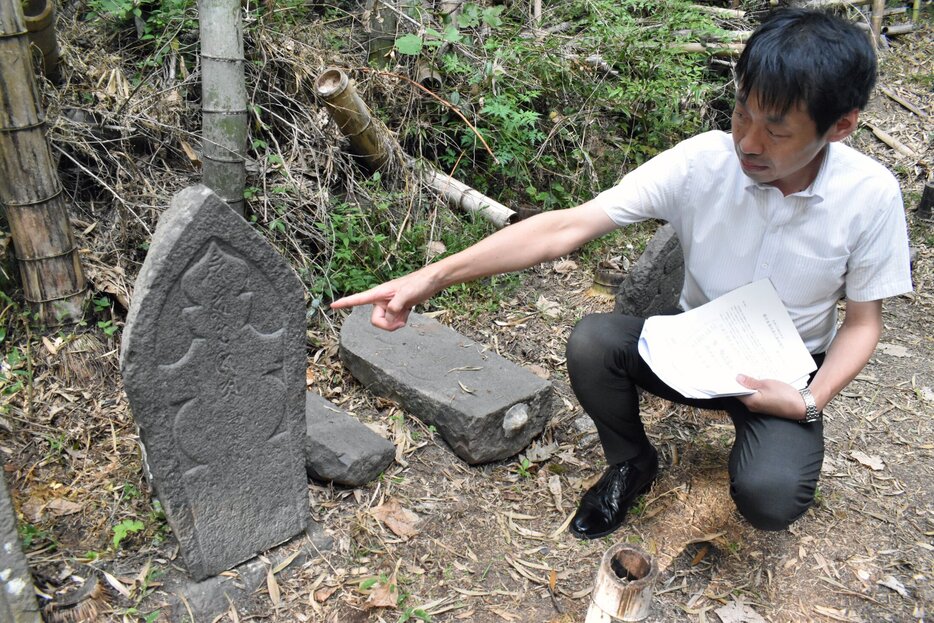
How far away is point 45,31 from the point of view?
10.3 feet

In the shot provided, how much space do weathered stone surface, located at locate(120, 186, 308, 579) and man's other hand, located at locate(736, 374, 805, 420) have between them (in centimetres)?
134

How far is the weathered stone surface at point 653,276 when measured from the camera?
10.8 ft

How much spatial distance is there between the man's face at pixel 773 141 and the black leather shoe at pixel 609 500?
1.15 metres

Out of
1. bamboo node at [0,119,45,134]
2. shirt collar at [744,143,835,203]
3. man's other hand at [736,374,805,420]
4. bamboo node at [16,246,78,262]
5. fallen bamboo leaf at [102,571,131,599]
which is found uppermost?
shirt collar at [744,143,835,203]

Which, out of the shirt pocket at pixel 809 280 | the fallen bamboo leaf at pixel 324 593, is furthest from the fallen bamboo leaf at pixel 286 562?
the shirt pocket at pixel 809 280

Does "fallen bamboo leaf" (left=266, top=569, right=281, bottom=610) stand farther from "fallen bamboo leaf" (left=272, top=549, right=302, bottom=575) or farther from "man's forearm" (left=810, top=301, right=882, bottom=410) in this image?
"man's forearm" (left=810, top=301, right=882, bottom=410)

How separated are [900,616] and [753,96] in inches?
68.5

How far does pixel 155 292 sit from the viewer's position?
1818mm

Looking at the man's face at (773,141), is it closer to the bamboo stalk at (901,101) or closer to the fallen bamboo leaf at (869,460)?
the fallen bamboo leaf at (869,460)

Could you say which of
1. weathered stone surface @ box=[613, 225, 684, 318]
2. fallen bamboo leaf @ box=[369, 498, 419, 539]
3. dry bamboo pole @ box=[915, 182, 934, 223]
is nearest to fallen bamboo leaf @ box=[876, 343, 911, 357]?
weathered stone surface @ box=[613, 225, 684, 318]

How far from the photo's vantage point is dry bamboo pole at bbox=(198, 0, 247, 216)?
10.4 ft

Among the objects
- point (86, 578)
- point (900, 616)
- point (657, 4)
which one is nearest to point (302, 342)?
point (86, 578)

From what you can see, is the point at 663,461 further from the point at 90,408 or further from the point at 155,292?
the point at 90,408

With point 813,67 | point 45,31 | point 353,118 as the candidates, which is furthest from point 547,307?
point 45,31
